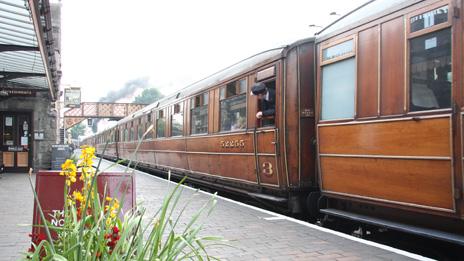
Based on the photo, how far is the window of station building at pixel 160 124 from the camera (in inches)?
552

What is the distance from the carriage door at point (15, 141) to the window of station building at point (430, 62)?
1425 cm

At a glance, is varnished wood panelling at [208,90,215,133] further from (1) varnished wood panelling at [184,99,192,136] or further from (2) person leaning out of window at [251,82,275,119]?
(2) person leaning out of window at [251,82,275,119]

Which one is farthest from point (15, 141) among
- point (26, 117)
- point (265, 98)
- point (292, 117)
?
point (292, 117)

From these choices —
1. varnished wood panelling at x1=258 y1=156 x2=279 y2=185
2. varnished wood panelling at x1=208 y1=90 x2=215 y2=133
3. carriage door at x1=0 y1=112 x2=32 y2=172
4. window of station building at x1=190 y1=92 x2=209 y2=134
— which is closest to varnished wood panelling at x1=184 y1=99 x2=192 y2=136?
window of station building at x1=190 y1=92 x2=209 y2=134

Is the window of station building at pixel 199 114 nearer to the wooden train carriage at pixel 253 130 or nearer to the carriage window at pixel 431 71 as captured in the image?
the wooden train carriage at pixel 253 130

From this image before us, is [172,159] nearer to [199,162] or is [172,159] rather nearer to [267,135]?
[199,162]

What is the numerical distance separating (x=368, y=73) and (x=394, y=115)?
718 mm

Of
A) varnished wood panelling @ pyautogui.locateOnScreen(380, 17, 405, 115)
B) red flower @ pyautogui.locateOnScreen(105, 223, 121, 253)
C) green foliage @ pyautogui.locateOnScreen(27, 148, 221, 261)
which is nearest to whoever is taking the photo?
green foliage @ pyautogui.locateOnScreen(27, 148, 221, 261)

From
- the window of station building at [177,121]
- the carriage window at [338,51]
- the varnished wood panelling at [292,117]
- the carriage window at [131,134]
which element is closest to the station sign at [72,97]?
the carriage window at [131,134]

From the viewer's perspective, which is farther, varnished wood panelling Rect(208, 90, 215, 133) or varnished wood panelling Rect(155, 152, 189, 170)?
varnished wood panelling Rect(155, 152, 189, 170)

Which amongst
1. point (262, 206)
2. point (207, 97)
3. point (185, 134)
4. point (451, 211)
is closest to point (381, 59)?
point (451, 211)

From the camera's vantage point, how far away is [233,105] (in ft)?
27.9

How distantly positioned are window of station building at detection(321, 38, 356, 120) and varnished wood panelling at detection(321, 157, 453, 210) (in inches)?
25.3

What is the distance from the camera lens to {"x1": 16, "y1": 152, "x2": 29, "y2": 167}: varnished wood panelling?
1543 centimetres
